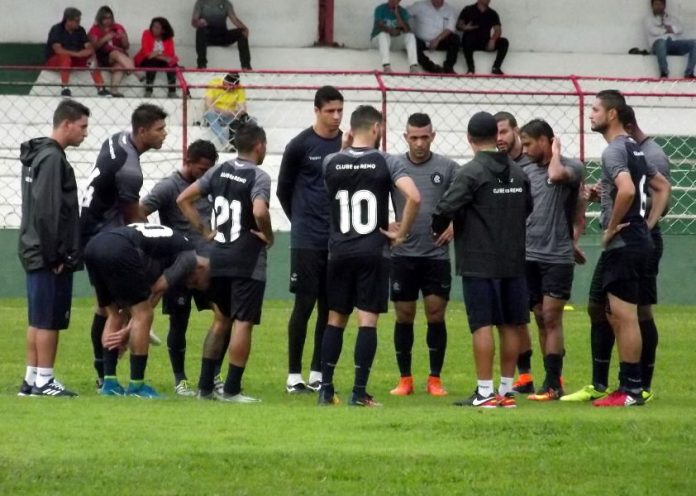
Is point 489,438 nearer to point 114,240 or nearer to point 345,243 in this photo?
point 345,243

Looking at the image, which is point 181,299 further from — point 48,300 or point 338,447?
point 338,447

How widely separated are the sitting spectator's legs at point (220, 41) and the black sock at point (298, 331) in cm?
1450

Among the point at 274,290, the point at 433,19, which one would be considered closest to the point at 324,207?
the point at 274,290

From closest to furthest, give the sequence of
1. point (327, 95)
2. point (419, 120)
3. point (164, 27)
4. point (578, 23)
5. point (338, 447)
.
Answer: point (338, 447) < point (327, 95) < point (419, 120) < point (164, 27) < point (578, 23)

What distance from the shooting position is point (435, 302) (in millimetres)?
12703

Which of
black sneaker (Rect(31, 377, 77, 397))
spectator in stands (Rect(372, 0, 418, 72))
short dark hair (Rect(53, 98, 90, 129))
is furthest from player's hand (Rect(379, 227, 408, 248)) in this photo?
spectator in stands (Rect(372, 0, 418, 72))

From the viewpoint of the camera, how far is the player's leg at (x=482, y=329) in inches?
439

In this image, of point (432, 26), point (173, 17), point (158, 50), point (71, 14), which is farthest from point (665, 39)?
point (71, 14)

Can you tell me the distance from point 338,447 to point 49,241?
3232 millimetres

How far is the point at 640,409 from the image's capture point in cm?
1117

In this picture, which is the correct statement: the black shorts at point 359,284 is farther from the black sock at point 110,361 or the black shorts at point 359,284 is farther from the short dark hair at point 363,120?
the black sock at point 110,361

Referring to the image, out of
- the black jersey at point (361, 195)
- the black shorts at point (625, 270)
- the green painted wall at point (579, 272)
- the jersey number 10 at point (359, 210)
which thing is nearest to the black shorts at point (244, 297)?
the black jersey at point (361, 195)

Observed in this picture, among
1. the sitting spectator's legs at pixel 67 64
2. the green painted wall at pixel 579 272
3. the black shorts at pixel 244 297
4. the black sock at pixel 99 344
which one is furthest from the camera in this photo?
the sitting spectator's legs at pixel 67 64

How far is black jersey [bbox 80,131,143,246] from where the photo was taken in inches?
468
